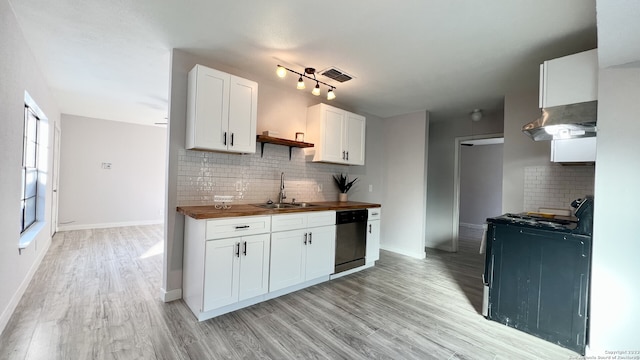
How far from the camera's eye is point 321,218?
3.22m

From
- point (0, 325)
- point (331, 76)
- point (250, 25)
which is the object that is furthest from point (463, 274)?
point (0, 325)

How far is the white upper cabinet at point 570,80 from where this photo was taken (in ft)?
7.04

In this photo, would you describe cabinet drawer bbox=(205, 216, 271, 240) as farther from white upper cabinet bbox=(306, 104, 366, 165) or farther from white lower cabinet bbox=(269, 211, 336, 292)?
white upper cabinet bbox=(306, 104, 366, 165)

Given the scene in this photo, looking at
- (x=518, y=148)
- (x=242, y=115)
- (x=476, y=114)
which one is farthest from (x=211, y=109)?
(x=476, y=114)

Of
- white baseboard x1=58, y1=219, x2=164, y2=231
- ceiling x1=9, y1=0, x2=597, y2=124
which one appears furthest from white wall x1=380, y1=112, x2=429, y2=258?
white baseboard x1=58, y1=219, x2=164, y2=231

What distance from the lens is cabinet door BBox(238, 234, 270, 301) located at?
2.54 metres

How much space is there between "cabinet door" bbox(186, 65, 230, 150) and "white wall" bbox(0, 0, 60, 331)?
4.17 feet

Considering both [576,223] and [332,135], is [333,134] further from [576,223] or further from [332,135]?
[576,223]

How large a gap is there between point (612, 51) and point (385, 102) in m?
2.67

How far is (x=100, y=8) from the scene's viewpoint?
206 cm

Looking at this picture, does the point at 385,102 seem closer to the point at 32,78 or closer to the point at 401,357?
the point at 401,357

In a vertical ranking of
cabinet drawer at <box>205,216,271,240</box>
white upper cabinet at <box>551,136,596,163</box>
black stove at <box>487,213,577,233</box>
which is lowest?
cabinet drawer at <box>205,216,271,240</box>

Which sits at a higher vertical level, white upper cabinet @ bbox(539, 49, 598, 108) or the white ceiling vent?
the white ceiling vent

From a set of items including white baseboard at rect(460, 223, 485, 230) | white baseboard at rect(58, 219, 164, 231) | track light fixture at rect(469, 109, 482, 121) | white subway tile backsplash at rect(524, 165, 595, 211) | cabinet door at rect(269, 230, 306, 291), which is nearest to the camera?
cabinet door at rect(269, 230, 306, 291)
